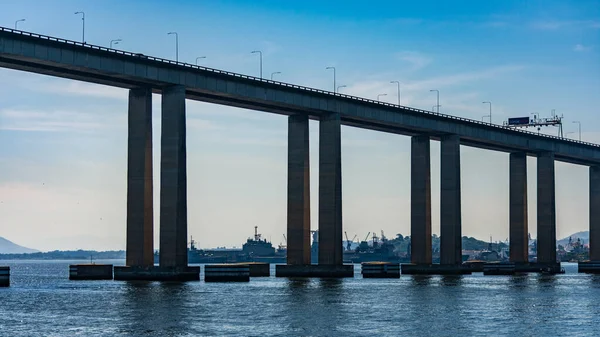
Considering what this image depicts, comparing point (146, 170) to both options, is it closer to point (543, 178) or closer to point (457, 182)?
point (457, 182)

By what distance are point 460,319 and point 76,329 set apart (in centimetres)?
2643

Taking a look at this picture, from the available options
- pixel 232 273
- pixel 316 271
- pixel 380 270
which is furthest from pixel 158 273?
pixel 380 270

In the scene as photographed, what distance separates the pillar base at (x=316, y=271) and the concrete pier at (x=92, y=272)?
24.3 m

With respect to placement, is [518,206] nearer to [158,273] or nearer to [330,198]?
[330,198]

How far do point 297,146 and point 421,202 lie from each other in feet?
93.6

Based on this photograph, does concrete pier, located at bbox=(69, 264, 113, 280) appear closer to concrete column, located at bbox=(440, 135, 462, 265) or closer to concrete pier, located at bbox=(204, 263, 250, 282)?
concrete pier, located at bbox=(204, 263, 250, 282)

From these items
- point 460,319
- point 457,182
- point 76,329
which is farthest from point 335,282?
point 76,329

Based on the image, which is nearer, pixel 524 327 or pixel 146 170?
pixel 524 327

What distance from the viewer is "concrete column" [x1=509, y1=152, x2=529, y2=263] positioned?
612 ft

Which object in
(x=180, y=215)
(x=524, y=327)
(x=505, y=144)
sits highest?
(x=505, y=144)

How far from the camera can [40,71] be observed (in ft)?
367

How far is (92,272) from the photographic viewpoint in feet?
Result: 453

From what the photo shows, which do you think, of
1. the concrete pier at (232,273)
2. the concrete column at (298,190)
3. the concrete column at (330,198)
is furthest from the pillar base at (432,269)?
the concrete pier at (232,273)

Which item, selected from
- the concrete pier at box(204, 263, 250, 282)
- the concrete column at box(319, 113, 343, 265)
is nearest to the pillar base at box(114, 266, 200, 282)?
the concrete pier at box(204, 263, 250, 282)
